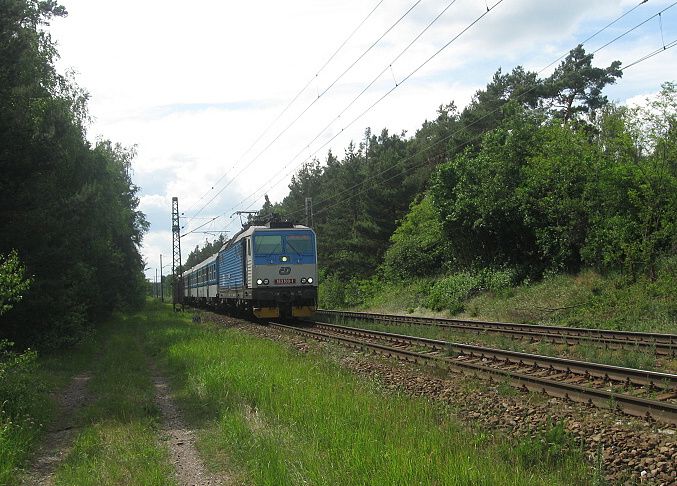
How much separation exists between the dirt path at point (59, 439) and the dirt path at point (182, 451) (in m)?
1.22

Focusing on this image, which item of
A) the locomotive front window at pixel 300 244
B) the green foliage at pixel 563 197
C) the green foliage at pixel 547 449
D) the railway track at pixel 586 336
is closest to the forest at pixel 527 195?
the green foliage at pixel 563 197

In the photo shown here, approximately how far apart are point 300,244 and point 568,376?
589 inches

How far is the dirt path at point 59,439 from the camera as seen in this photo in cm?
664

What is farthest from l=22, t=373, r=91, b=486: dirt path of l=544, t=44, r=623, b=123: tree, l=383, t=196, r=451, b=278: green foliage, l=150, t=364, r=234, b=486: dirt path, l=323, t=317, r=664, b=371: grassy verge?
l=544, t=44, r=623, b=123: tree

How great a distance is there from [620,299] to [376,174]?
29.9 metres

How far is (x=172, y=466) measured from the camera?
6641 millimetres

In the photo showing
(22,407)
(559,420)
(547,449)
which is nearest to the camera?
(547,449)

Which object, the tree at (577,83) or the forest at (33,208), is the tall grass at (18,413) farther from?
the tree at (577,83)

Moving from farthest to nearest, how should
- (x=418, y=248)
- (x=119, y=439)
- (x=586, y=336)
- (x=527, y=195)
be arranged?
(x=418, y=248), (x=527, y=195), (x=586, y=336), (x=119, y=439)

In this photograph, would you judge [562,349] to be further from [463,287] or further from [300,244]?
[463,287]

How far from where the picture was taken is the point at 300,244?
78.3ft

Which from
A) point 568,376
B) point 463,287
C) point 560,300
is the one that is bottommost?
point 568,376

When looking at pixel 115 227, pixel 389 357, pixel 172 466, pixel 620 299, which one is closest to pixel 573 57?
pixel 620 299

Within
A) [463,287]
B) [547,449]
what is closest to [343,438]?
[547,449]
